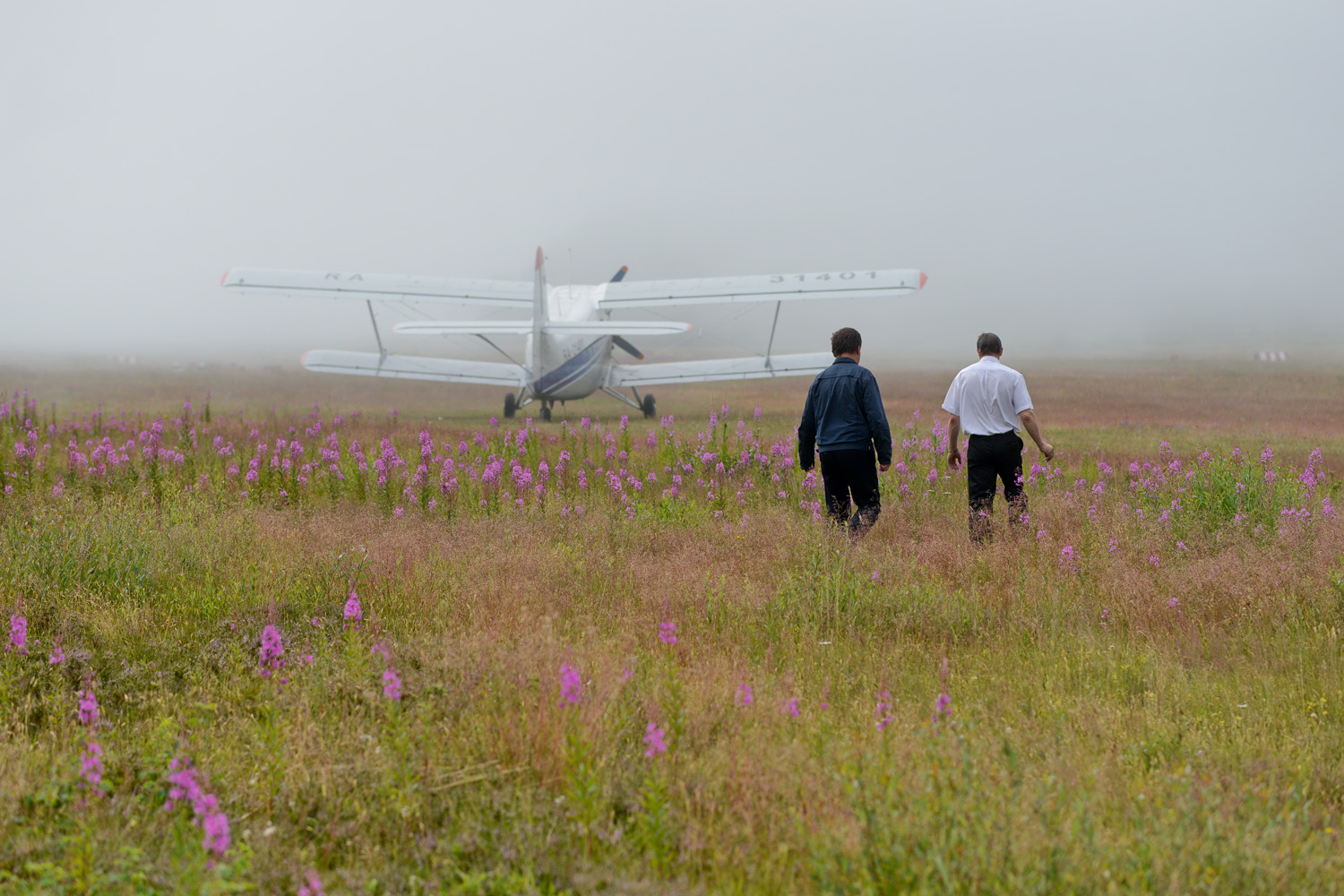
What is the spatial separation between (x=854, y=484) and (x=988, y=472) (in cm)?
126

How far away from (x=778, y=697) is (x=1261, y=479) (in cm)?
724

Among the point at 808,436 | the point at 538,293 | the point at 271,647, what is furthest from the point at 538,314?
the point at 271,647

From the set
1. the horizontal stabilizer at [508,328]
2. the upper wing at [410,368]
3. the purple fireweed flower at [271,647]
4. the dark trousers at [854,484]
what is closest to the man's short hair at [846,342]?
the dark trousers at [854,484]

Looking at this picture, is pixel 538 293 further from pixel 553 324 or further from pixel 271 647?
pixel 271 647

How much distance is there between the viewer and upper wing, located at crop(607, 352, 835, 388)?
78.3 ft

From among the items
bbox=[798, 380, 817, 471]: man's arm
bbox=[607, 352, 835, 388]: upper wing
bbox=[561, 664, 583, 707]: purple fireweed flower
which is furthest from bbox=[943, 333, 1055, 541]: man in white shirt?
bbox=[607, 352, 835, 388]: upper wing

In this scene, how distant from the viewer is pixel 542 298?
74.6 ft

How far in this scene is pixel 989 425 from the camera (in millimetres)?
7652

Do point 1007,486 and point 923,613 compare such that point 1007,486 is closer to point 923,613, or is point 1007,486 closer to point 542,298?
point 923,613

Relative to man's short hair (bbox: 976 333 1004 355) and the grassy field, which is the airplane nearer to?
man's short hair (bbox: 976 333 1004 355)

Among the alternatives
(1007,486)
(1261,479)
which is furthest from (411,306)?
(1261,479)

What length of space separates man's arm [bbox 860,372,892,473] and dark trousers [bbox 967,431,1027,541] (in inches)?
36.4

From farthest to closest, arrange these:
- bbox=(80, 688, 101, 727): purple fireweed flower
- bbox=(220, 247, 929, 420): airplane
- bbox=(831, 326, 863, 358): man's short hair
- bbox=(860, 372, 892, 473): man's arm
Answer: bbox=(220, 247, 929, 420): airplane → bbox=(831, 326, 863, 358): man's short hair → bbox=(860, 372, 892, 473): man's arm → bbox=(80, 688, 101, 727): purple fireweed flower

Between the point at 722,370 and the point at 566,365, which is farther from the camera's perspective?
the point at 722,370
